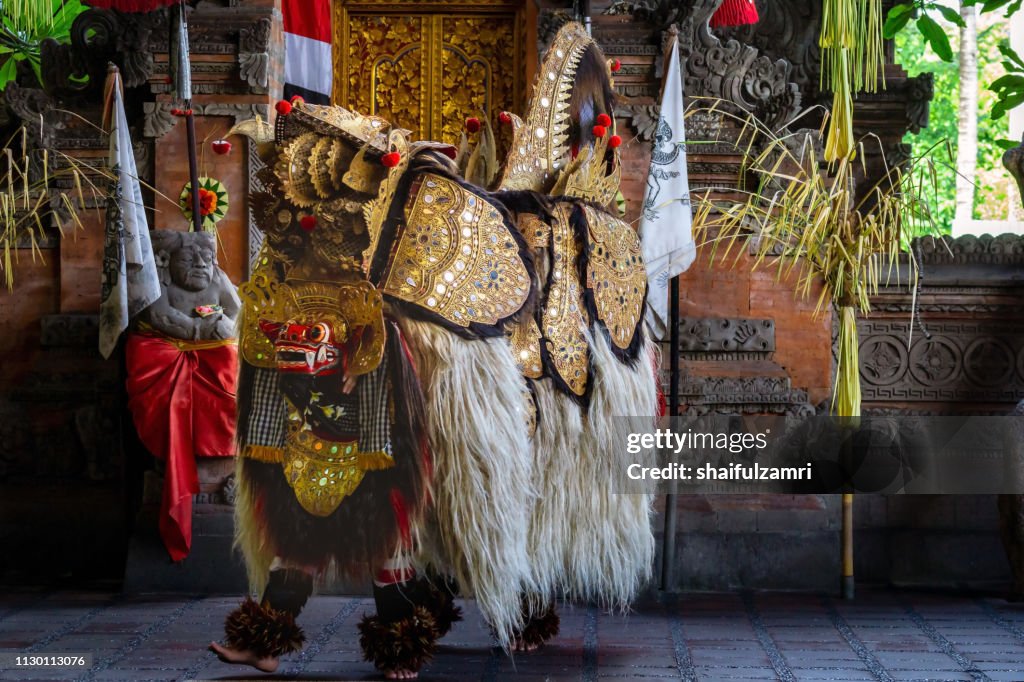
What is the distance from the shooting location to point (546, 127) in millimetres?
4125

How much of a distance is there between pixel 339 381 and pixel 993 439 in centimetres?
390

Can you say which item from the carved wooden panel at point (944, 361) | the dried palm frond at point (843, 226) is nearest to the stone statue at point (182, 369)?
the dried palm frond at point (843, 226)

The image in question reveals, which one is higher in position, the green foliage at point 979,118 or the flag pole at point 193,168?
the green foliage at point 979,118

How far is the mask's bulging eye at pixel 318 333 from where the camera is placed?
3510 millimetres

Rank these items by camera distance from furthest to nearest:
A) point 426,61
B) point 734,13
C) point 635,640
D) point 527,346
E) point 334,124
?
point 426,61 < point 734,13 < point 635,640 < point 527,346 < point 334,124

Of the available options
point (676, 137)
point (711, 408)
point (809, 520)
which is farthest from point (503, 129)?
point (809, 520)

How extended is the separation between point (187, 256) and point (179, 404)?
2.24ft

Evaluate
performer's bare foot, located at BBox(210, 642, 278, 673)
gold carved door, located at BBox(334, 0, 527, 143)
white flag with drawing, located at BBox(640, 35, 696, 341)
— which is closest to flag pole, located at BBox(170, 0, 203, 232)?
gold carved door, located at BBox(334, 0, 527, 143)

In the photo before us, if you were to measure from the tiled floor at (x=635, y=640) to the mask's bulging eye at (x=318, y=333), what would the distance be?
1186 mm

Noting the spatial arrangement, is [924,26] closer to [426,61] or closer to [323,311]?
[426,61]

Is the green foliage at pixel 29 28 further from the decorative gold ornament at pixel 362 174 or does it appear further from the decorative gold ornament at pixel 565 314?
the decorative gold ornament at pixel 565 314

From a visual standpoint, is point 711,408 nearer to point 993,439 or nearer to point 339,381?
point 993,439

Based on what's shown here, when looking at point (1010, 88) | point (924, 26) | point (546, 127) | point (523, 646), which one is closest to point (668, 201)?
point (546, 127)

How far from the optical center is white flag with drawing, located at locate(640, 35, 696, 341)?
17.4 ft
